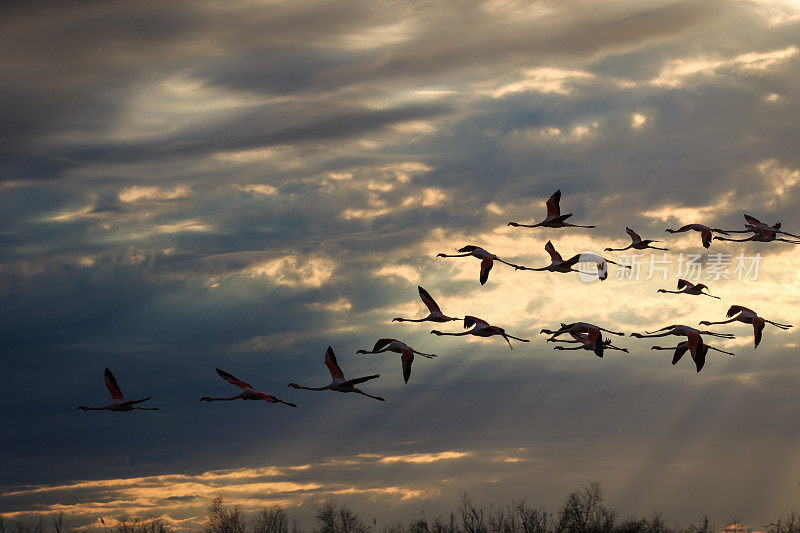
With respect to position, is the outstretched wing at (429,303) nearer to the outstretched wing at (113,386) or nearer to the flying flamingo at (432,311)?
the flying flamingo at (432,311)

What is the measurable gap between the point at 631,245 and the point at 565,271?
284 inches

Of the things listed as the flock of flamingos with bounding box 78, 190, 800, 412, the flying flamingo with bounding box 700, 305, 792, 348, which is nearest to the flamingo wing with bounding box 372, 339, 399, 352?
the flock of flamingos with bounding box 78, 190, 800, 412

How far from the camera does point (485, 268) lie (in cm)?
4247

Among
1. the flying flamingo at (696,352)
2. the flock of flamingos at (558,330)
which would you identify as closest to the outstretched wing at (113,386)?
the flock of flamingos at (558,330)

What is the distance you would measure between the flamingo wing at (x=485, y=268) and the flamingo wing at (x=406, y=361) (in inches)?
295

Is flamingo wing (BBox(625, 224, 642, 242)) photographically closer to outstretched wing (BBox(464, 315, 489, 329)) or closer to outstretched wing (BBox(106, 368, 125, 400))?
outstretched wing (BBox(464, 315, 489, 329))

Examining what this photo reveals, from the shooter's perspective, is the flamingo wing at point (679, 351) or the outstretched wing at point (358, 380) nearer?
the outstretched wing at point (358, 380)

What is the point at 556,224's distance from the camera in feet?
146

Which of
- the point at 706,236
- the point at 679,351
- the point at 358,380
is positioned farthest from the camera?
the point at 706,236

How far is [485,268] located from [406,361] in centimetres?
870

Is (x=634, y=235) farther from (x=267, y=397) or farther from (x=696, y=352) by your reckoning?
(x=267, y=397)

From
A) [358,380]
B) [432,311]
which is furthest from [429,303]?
[358,380]

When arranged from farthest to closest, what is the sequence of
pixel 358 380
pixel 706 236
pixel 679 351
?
pixel 706 236, pixel 679 351, pixel 358 380

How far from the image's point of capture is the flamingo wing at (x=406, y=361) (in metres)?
34.9
